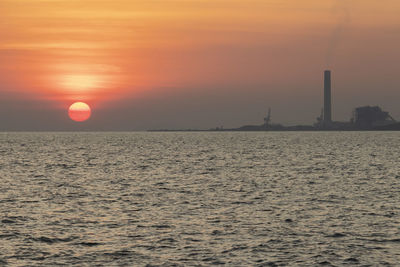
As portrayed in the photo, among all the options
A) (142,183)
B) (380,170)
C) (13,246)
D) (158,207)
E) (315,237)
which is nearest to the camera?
(13,246)

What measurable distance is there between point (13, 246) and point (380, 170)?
6077cm

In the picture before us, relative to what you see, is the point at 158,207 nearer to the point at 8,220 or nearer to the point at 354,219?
the point at 8,220

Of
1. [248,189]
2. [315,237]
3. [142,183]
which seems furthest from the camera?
[142,183]

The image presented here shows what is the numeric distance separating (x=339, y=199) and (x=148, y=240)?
21969 mm

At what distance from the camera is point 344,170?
3201 inches

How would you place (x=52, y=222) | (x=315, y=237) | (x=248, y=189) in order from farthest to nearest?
(x=248, y=189) < (x=52, y=222) < (x=315, y=237)

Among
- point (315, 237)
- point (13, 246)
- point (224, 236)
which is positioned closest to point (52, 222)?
point (13, 246)

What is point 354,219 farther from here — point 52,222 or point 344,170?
point 344,170

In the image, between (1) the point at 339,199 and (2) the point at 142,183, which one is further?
(2) the point at 142,183

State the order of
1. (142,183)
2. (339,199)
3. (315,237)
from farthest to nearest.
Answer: (142,183), (339,199), (315,237)

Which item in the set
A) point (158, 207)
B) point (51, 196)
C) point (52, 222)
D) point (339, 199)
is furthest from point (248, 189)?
point (52, 222)

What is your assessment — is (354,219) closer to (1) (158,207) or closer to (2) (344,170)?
(1) (158,207)

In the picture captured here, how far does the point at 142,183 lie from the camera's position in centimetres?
6306

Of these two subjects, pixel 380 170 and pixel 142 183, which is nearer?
pixel 142 183
